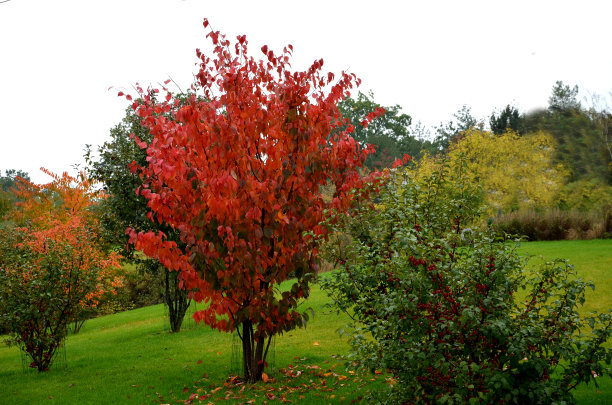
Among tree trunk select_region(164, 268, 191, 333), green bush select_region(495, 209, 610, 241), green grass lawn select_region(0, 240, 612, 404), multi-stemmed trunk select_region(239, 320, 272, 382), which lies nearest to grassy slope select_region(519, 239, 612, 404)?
green grass lawn select_region(0, 240, 612, 404)

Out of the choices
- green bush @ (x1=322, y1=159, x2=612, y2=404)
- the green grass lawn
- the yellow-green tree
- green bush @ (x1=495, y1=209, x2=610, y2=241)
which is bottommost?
the green grass lawn

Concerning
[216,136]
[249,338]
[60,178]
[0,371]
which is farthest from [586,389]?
[60,178]

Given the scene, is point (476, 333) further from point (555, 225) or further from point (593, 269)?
point (555, 225)

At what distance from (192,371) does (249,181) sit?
4.00 meters

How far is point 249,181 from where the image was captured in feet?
18.7

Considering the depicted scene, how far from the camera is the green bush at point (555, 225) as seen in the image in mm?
18562

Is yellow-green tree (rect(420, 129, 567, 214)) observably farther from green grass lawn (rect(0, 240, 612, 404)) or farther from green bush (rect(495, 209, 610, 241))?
green grass lawn (rect(0, 240, 612, 404))

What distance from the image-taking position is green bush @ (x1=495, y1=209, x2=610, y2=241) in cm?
1856

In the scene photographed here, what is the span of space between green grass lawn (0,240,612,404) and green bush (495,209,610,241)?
17.9 ft

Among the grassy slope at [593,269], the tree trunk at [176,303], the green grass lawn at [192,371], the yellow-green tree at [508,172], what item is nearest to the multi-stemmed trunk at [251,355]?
the green grass lawn at [192,371]

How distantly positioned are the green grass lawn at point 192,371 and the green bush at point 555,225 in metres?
5.46

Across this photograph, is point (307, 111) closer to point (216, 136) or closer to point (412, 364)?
point (216, 136)

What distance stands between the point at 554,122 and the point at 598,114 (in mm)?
268

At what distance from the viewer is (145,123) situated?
6.40m
